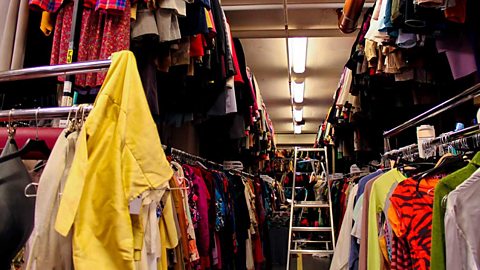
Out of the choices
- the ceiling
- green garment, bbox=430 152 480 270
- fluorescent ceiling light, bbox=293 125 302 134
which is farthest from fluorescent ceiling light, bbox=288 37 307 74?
fluorescent ceiling light, bbox=293 125 302 134

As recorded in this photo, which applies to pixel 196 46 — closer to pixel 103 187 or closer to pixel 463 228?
pixel 103 187

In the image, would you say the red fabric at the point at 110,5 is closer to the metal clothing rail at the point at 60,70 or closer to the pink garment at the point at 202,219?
the metal clothing rail at the point at 60,70

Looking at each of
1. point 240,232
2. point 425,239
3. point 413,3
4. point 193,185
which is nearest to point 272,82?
point 240,232

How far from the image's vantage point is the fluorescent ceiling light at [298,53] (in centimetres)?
481

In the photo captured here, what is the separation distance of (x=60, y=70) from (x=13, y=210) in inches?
15.7

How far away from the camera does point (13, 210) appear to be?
85 cm

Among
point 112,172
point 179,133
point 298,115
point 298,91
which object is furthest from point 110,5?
point 298,115

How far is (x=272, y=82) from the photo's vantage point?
664 cm

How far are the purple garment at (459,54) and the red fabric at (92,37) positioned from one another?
1.41 meters

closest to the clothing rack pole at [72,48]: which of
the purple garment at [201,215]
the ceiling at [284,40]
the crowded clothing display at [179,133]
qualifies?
the crowded clothing display at [179,133]

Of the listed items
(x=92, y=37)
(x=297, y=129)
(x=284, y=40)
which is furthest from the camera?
(x=297, y=129)

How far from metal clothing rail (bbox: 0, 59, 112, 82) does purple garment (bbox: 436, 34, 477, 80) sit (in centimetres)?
151

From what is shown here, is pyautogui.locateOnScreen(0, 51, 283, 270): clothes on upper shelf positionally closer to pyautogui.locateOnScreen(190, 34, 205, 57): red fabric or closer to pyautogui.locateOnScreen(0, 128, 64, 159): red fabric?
pyautogui.locateOnScreen(0, 128, 64, 159): red fabric

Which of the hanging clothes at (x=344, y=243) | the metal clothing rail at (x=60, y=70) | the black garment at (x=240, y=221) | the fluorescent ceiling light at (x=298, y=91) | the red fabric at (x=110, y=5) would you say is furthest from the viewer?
the fluorescent ceiling light at (x=298, y=91)
